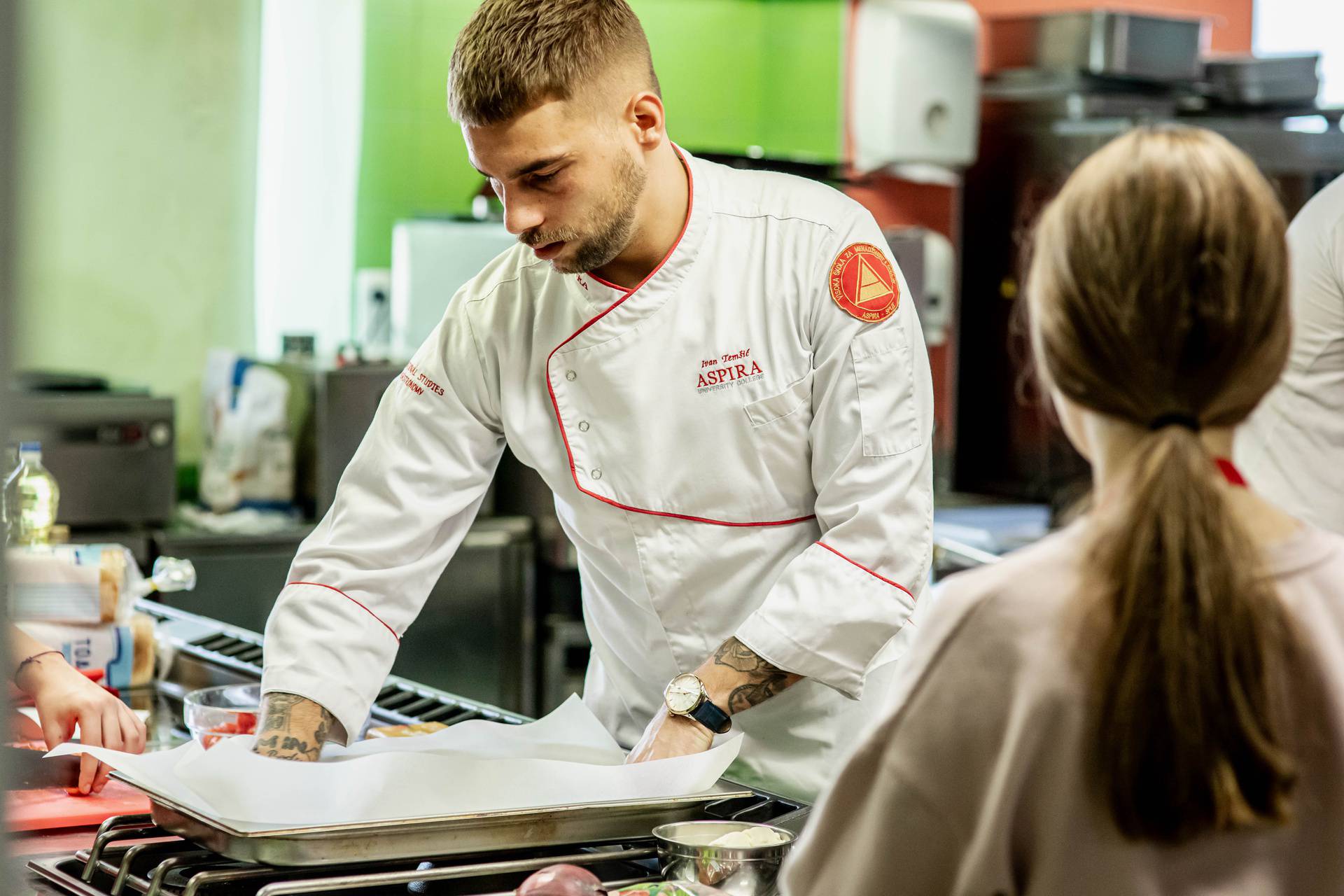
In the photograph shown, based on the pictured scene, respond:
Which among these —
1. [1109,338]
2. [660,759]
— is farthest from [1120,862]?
[660,759]

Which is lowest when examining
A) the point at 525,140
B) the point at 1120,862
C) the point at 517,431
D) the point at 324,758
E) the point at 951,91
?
the point at 324,758

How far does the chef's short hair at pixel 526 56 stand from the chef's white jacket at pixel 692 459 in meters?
0.22

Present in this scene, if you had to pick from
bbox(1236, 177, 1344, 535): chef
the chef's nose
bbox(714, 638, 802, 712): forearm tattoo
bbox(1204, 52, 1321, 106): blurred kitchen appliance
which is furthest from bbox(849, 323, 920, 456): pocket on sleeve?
bbox(1204, 52, 1321, 106): blurred kitchen appliance

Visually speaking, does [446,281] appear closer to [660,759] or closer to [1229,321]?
[660,759]

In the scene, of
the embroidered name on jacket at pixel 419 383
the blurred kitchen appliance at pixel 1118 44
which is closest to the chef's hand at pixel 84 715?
the embroidered name on jacket at pixel 419 383

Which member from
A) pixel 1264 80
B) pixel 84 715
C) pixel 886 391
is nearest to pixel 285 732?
pixel 84 715

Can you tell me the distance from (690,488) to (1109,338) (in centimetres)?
88

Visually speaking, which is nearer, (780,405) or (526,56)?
(526,56)

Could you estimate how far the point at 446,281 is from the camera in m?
3.62

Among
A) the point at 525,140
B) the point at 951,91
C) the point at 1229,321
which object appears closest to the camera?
the point at 1229,321

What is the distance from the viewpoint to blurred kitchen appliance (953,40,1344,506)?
425 centimetres

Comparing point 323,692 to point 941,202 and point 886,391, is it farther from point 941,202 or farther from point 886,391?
point 941,202

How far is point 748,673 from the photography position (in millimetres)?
1502

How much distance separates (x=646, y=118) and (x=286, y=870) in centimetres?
86
